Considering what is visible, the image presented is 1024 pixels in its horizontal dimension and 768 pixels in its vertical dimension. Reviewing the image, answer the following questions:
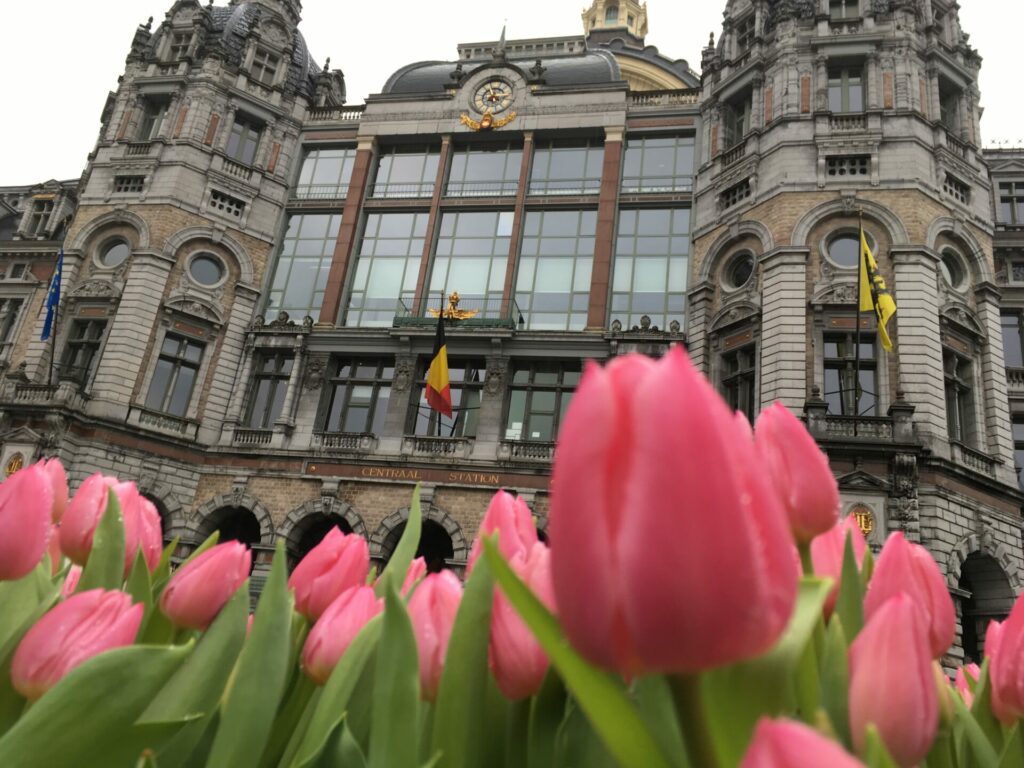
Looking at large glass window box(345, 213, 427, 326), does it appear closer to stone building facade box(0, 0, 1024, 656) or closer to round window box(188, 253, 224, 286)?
stone building facade box(0, 0, 1024, 656)

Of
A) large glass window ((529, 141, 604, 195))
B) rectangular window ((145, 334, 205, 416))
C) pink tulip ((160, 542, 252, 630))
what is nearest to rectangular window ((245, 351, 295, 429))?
rectangular window ((145, 334, 205, 416))

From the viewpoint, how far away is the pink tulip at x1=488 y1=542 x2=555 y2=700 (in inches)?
36.8

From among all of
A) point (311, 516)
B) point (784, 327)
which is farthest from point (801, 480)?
point (311, 516)

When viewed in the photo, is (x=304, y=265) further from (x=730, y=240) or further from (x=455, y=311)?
(x=730, y=240)

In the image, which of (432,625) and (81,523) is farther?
(81,523)

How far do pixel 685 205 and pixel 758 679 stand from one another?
25457 mm

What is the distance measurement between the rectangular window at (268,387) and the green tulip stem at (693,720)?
24.1 metres

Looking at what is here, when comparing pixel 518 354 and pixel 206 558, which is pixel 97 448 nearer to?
pixel 518 354

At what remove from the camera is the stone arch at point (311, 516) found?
21188 mm

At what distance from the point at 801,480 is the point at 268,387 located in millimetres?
24691

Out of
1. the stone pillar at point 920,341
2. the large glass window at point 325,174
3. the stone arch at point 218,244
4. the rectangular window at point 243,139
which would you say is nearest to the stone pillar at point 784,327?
the stone pillar at point 920,341

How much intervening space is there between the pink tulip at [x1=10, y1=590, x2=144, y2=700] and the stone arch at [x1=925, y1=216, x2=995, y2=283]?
23.1 metres

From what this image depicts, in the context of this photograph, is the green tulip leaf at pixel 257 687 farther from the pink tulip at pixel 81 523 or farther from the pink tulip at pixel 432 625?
the pink tulip at pixel 81 523

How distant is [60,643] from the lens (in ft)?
3.40
